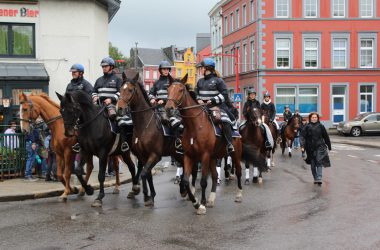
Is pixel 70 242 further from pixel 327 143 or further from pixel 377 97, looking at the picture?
pixel 377 97

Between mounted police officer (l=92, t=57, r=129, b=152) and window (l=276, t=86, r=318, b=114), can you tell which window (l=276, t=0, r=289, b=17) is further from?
mounted police officer (l=92, t=57, r=129, b=152)

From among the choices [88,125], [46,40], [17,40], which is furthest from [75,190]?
[17,40]

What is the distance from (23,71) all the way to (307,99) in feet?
102

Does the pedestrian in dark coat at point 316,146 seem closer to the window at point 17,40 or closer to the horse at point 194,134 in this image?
the horse at point 194,134

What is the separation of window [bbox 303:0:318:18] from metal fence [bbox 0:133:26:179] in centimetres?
3548

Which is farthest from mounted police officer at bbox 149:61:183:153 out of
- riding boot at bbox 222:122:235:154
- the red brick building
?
the red brick building

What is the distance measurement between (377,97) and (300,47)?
311 inches

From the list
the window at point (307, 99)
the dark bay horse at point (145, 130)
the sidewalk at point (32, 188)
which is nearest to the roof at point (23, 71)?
the sidewalk at point (32, 188)

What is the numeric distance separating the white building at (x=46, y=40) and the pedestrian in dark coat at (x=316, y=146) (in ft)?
28.8

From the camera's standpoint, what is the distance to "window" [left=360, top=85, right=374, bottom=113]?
4481cm

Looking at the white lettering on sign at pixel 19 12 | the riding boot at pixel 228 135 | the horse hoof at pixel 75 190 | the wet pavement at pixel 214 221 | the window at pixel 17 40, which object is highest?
the white lettering on sign at pixel 19 12

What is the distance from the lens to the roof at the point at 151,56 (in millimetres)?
113281

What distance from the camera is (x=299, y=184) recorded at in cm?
1333

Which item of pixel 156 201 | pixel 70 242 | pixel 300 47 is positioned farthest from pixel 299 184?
pixel 300 47
